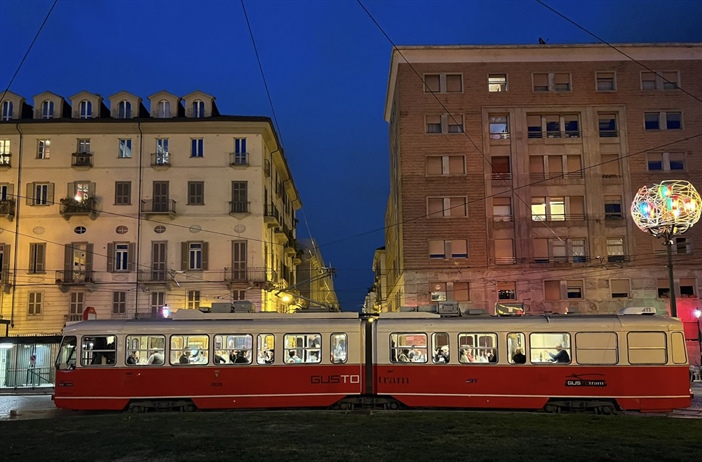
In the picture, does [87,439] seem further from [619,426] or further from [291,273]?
[291,273]

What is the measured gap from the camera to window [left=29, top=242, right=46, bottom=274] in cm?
4344

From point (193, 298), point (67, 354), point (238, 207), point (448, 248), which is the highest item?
point (238, 207)

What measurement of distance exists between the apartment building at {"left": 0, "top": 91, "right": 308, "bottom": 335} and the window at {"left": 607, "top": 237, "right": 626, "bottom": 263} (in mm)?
22885

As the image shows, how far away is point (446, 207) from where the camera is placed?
154 feet

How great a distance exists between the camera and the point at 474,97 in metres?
47.8

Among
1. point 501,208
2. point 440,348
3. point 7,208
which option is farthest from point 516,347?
point 7,208

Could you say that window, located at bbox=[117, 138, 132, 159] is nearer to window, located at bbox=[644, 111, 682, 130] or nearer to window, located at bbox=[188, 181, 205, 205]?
window, located at bbox=[188, 181, 205, 205]

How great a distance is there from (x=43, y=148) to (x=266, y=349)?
3024cm

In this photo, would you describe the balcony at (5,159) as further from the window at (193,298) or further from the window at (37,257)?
the window at (193,298)

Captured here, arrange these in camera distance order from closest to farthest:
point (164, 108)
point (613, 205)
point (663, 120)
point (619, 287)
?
1. point (619, 287)
2. point (164, 108)
3. point (613, 205)
4. point (663, 120)

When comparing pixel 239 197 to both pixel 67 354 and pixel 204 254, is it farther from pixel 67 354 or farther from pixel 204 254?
pixel 67 354

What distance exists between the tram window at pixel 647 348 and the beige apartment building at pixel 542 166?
971 inches

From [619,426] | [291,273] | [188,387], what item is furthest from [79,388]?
[291,273]

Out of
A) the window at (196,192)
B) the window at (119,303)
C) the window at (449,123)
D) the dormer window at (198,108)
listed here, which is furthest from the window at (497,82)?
the window at (119,303)
